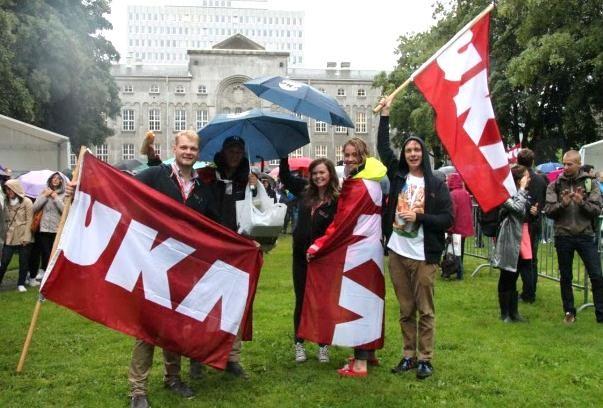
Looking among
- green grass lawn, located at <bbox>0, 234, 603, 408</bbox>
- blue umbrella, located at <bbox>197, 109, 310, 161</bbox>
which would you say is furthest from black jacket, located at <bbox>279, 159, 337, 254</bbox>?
green grass lawn, located at <bbox>0, 234, 603, 408</bbox>

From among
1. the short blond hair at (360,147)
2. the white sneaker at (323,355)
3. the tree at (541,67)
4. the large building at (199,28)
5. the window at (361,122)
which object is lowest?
the white sneaker at (323,355)

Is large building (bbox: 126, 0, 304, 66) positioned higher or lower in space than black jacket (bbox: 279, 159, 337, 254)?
A: higher

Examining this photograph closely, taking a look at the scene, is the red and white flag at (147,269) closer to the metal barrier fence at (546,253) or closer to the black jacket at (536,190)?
the black jacket at (536,190)

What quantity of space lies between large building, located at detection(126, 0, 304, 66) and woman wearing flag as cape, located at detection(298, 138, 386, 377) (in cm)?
14338

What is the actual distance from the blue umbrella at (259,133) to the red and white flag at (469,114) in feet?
4.53

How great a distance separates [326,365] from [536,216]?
12.4 feet

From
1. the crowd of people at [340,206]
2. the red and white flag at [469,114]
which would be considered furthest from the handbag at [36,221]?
the red and white flag at [469,114]

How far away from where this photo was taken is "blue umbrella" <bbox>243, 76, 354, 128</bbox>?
5.97 metres

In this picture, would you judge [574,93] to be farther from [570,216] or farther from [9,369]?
[9,369]

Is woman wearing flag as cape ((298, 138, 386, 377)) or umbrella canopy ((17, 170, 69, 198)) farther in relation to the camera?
umbrella canopy ((17, 170, 69, 198))

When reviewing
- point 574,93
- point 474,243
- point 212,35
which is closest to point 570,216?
point 474,243

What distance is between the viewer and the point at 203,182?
17.3 feet

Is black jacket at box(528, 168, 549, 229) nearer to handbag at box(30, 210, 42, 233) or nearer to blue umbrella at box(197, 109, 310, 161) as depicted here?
blue umbrella at box(197, 109, 310, 161)

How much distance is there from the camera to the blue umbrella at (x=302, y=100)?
235 inches
